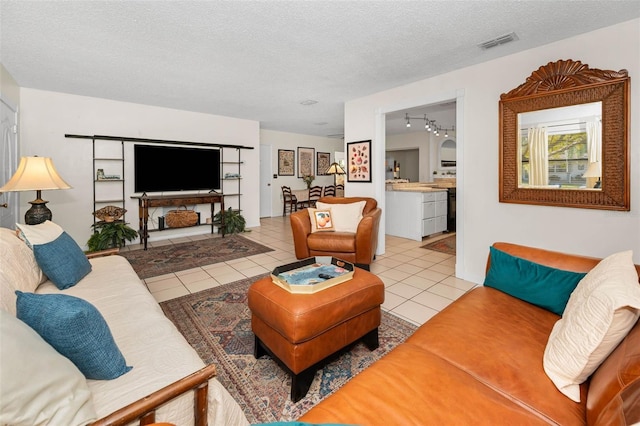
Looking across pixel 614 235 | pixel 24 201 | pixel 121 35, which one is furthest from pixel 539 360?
pixel 24 201

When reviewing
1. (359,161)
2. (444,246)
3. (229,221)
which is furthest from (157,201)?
(444,246)

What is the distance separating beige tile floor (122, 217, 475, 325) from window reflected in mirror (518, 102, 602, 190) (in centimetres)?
132

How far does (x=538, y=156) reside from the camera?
9.25 ft

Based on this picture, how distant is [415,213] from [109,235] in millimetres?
4946

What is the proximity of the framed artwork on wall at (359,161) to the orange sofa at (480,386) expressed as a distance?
3.20m

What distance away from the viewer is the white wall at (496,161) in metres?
2.35

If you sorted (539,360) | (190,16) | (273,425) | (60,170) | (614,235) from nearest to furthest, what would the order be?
(273,425) → (539,360) → (190,16) → (614,235) → (60,170)

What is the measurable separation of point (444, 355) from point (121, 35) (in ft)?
10.9

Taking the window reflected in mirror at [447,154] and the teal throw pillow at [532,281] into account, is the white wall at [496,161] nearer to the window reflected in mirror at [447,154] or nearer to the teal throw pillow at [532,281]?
the teal throw pillow at [532,281]

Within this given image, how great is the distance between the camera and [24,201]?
4.03 meters

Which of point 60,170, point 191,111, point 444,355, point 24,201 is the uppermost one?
point 191,111

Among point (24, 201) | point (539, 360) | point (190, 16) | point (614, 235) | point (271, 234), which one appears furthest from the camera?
point (271, 234)

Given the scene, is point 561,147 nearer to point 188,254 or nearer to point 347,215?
point 347,215

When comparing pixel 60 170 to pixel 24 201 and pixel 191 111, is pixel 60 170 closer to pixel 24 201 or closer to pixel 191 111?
pixel 24 201
